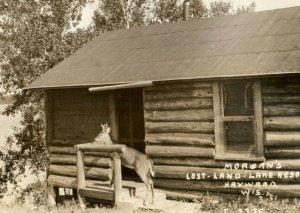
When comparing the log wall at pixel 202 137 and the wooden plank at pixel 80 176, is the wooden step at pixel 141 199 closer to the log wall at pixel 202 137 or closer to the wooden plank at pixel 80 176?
the log wall at pixel 202 137

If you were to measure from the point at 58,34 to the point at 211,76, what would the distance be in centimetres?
1106

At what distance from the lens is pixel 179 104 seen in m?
10.9

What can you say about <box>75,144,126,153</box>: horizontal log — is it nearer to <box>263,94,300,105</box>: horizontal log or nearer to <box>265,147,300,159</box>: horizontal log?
<box>265,147,300,159</box>: horizontal log

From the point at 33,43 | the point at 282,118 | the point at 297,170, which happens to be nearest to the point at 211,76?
the point at 282,118

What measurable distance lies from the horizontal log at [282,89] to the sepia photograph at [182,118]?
0.07ft

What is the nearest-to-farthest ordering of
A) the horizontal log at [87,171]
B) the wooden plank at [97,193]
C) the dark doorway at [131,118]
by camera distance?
the wooden plank at [97,193] → the horizontal log at [87,171] → the dark doorway at [131,118]

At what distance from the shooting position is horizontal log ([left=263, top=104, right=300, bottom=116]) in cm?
948

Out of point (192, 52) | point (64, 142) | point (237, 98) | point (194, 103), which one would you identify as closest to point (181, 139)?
point (194, 103)

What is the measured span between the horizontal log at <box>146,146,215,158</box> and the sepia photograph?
25mm

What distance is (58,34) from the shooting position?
63.5ft

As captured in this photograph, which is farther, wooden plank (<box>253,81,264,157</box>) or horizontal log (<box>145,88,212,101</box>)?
horizontal log (<box>145,88,212,101</box>)

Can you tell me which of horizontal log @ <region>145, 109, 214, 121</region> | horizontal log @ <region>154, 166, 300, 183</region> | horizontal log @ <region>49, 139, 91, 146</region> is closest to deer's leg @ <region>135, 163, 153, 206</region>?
horizontal log @ <region>154, 166, 300, 183</region>

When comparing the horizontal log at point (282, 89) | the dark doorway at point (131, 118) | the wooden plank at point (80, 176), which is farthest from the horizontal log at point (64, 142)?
the horizontal log at point (282, 89)

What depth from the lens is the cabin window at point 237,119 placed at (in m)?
9.82
